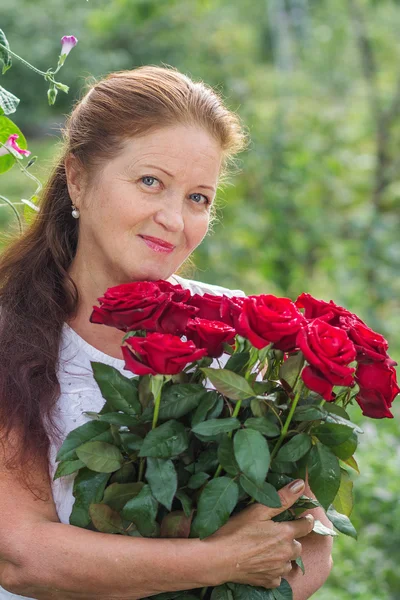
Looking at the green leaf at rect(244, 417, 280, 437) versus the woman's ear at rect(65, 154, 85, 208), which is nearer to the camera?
the green leaf at rect(244, 417, 280, 437)

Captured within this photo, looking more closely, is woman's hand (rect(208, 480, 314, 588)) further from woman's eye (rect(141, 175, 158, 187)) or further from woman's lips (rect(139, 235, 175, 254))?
woman's eye (rect(141, 175, 158, 187))

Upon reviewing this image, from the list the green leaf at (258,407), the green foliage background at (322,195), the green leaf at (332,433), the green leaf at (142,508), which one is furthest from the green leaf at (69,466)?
the green foliage background at (322,195)

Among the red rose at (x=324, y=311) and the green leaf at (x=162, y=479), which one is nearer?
the green leaf at (x=162, y=479)

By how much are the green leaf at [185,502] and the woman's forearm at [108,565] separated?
0.08 metres

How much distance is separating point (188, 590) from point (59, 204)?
1024mm

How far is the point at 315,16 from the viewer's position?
12125mm

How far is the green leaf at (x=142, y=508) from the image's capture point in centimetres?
144

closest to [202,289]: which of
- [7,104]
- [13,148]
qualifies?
[13,148]

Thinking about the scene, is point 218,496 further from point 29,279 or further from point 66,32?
point 66,32

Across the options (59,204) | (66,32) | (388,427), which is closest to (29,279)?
(59,204)

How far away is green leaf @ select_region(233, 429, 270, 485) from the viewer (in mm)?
1372

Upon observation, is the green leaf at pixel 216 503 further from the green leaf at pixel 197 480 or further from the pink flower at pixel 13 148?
the pink flower at pixel 13 148

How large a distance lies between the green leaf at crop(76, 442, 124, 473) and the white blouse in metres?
0.25

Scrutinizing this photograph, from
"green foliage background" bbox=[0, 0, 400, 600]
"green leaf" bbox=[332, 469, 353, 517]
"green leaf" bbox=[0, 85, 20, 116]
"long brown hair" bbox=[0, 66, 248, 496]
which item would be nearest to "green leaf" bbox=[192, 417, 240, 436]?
"green leaf" bbox=[332, 469, 353, 517]
